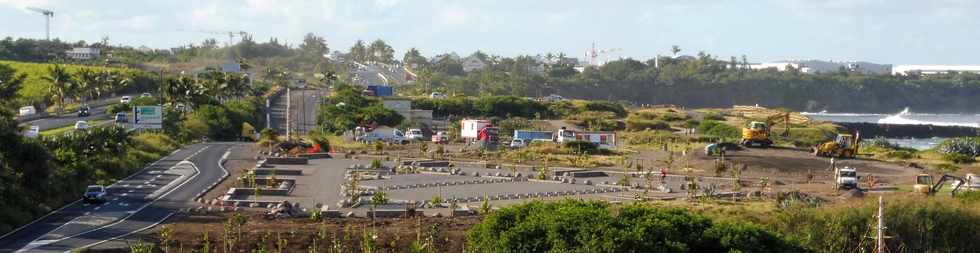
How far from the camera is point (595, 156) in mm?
62594

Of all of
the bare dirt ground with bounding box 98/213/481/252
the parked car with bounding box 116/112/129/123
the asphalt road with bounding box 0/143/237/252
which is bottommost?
the asphalt road with bounding box 0/143/237/252

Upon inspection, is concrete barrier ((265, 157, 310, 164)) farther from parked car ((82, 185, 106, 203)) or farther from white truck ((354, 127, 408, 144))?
parked car ((82, 185, 106, 203))

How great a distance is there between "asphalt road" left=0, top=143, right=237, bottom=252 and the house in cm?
9833

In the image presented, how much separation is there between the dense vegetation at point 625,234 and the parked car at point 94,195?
1896cm

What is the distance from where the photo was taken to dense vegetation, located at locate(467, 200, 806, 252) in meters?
21.7

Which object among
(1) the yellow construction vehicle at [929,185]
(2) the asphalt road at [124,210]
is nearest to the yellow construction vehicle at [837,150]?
(1) the yellow construction vehicle at [929,185]

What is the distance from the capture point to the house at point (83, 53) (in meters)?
146

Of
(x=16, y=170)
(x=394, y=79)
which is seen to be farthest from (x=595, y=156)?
(x=394, y=79)

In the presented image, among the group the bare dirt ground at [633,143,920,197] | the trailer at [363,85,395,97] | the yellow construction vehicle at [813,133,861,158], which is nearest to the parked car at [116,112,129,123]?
the bare dirt ground at [633,143,920,197]

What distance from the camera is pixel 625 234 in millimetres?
21562

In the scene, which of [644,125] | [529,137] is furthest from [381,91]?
[529,137]

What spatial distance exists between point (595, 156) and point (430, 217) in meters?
29.5

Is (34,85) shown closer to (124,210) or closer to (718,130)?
(718,130)

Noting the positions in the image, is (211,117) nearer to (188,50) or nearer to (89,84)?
(89,84)
